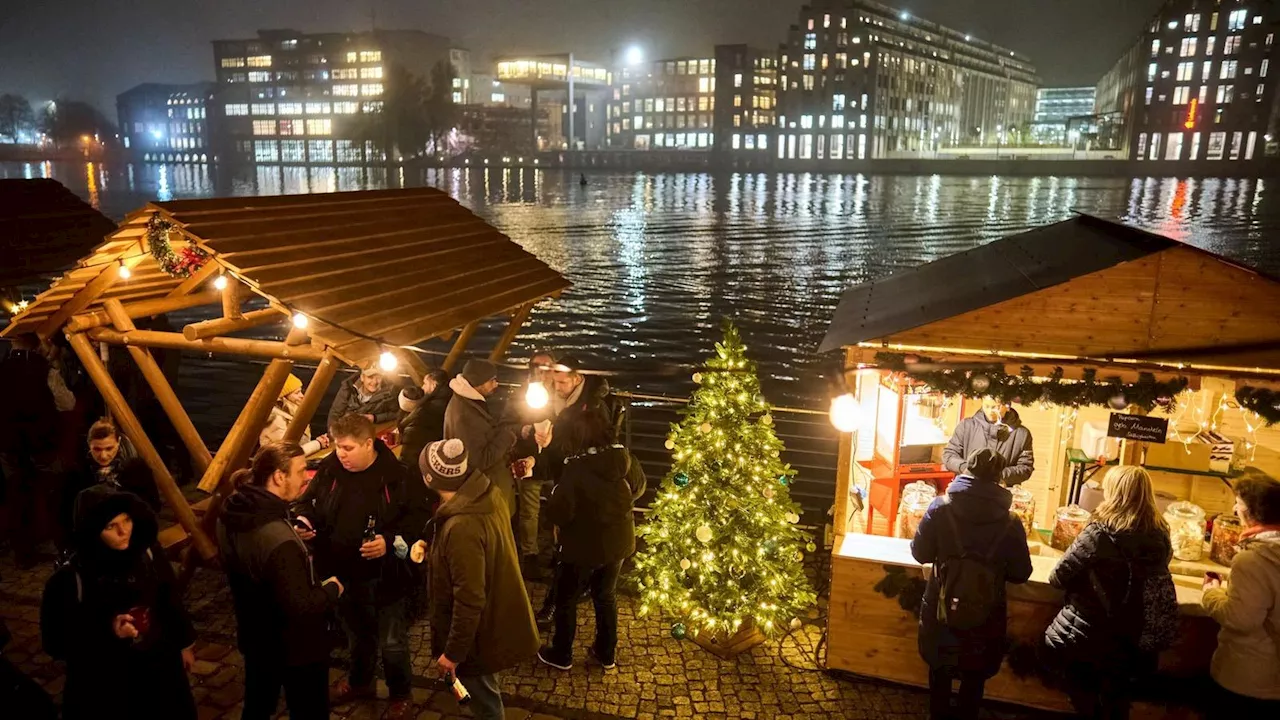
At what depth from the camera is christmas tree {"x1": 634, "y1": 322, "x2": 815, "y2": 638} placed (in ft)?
21.9

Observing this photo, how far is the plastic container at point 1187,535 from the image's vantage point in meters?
6.63

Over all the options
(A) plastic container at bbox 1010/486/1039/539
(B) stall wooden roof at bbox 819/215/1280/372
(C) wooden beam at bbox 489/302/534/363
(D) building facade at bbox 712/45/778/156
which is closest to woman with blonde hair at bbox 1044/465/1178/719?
(B) stall wooden roof at bbox 819/215/1280/372

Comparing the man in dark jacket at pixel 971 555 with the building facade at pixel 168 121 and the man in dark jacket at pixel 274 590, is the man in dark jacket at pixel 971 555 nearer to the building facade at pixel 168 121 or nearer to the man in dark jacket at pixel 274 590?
the man in dark jacket at pixel 274 590

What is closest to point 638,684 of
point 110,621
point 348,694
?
point 348,694

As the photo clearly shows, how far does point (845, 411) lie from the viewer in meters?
6.21

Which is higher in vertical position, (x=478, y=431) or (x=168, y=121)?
(x=168, y=121)

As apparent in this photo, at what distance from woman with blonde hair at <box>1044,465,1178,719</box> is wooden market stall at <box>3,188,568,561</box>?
487 cm

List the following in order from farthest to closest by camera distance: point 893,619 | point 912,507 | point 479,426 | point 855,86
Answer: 1. point 855,86
2. point 912,507
3. point 893,619
4. point 479,426

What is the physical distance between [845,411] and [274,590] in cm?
406

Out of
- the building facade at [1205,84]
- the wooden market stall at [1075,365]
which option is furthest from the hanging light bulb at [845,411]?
the building facade at [1205,84]

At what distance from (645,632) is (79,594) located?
427 cm

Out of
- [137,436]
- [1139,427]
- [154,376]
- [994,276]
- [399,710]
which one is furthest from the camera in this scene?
[137,436]

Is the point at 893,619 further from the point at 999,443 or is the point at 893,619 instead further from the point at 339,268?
the point at 339,268

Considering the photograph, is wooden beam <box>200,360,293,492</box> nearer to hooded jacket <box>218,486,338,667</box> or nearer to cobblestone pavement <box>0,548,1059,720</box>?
cobblestone pavement <box>0,548,1059,720</box>
